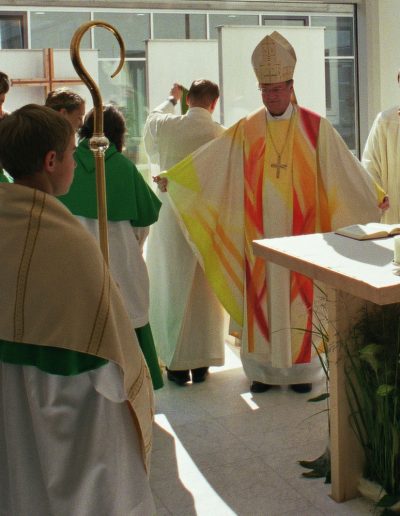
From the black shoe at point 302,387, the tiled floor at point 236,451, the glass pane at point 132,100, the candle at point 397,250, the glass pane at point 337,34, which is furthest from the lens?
the glass pane at point 337,34

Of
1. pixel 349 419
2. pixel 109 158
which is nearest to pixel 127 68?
Answer: pixel 109 158

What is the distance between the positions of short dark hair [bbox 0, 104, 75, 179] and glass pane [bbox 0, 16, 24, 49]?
9.52 ft

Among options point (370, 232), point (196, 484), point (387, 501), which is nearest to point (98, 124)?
point (370, 232)

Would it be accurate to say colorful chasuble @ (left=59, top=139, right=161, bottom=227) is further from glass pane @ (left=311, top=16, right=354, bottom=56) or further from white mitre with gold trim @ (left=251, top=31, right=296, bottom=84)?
glass pane @ (left=311, top=16, right=354, bottom=56)

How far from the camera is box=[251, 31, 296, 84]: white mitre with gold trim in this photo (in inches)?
175

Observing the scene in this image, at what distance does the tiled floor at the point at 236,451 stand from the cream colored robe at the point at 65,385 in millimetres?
1051

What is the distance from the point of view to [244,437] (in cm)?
409

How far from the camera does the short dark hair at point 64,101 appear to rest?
14.0 feet

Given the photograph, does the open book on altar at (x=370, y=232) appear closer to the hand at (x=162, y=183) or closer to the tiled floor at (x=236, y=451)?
the tiled floor at (x=236, y=451)

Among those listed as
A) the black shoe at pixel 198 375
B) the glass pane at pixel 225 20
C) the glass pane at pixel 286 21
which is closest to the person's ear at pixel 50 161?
the black shoe at pixel 198 375

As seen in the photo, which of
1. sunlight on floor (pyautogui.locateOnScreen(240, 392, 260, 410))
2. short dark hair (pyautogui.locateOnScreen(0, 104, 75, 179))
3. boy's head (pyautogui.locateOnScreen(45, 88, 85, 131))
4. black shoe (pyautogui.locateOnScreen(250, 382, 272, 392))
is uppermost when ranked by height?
boy's head (pyautogui.locateOnScreen(45, 88, 85, 131))

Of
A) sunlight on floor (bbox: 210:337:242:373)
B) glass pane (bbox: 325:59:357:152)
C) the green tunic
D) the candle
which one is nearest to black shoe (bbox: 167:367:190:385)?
sunlight on floor (bbox: 210:337:242:373)

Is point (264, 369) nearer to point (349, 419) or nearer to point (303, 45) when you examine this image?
point (349, 419)

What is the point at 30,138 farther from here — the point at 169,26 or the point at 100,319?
the point at 169,26
